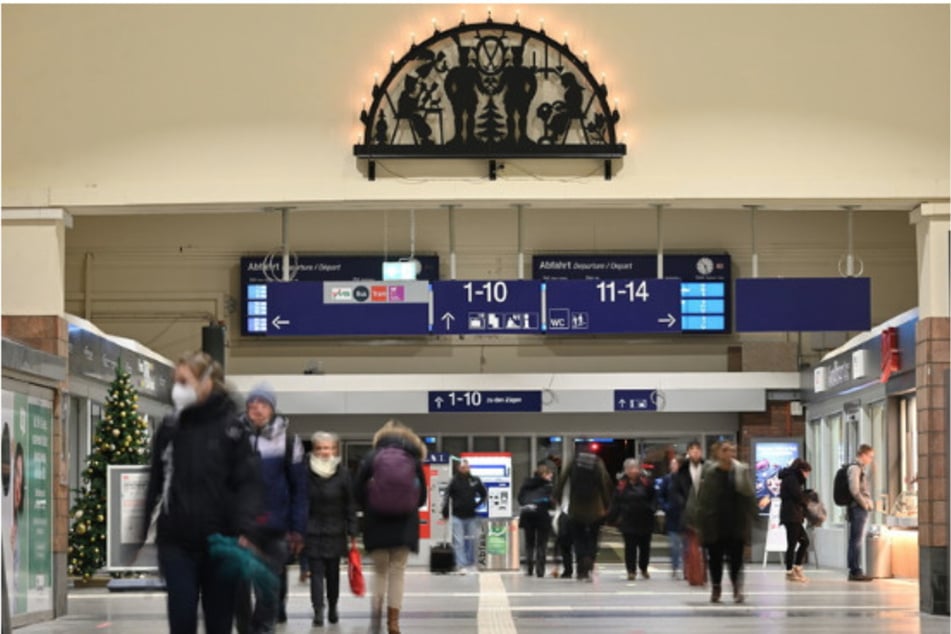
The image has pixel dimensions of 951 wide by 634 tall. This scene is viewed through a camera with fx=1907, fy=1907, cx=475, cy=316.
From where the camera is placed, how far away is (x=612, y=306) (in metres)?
18.9

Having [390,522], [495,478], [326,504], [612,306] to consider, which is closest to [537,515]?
[495,478]

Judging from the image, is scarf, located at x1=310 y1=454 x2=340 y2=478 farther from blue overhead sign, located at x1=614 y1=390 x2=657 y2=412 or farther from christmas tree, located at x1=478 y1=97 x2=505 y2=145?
blue overhead sign, located at x1=614 y1=390 x2=657 y2=412

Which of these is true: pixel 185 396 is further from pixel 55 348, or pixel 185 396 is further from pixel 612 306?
pixel 612 306

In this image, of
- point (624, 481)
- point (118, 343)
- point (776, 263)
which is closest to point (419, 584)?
point (624, 481)

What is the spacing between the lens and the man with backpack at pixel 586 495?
A: 22625 millimetres

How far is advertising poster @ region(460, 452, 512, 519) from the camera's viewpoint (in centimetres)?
3095

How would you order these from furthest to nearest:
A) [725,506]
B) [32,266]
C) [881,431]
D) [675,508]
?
[881,431]
[675,508]
[725,506]
[32,266]

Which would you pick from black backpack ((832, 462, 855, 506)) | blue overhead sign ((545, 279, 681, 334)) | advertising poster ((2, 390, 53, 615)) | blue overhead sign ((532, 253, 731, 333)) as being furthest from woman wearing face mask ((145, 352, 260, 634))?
blue overhead sign ((532, 253, 731, 333))

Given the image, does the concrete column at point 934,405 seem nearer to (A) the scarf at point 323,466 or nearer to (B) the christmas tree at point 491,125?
(B) the christmas tree at point 491,125

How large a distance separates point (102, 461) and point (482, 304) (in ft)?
23.9

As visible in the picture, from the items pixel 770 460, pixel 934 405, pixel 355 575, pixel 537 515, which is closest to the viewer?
pixel 355 575

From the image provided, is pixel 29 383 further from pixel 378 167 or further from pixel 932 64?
pixel 932 64

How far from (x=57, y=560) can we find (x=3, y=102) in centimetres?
394

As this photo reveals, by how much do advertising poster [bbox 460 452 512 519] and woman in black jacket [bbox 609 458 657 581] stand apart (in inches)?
273
